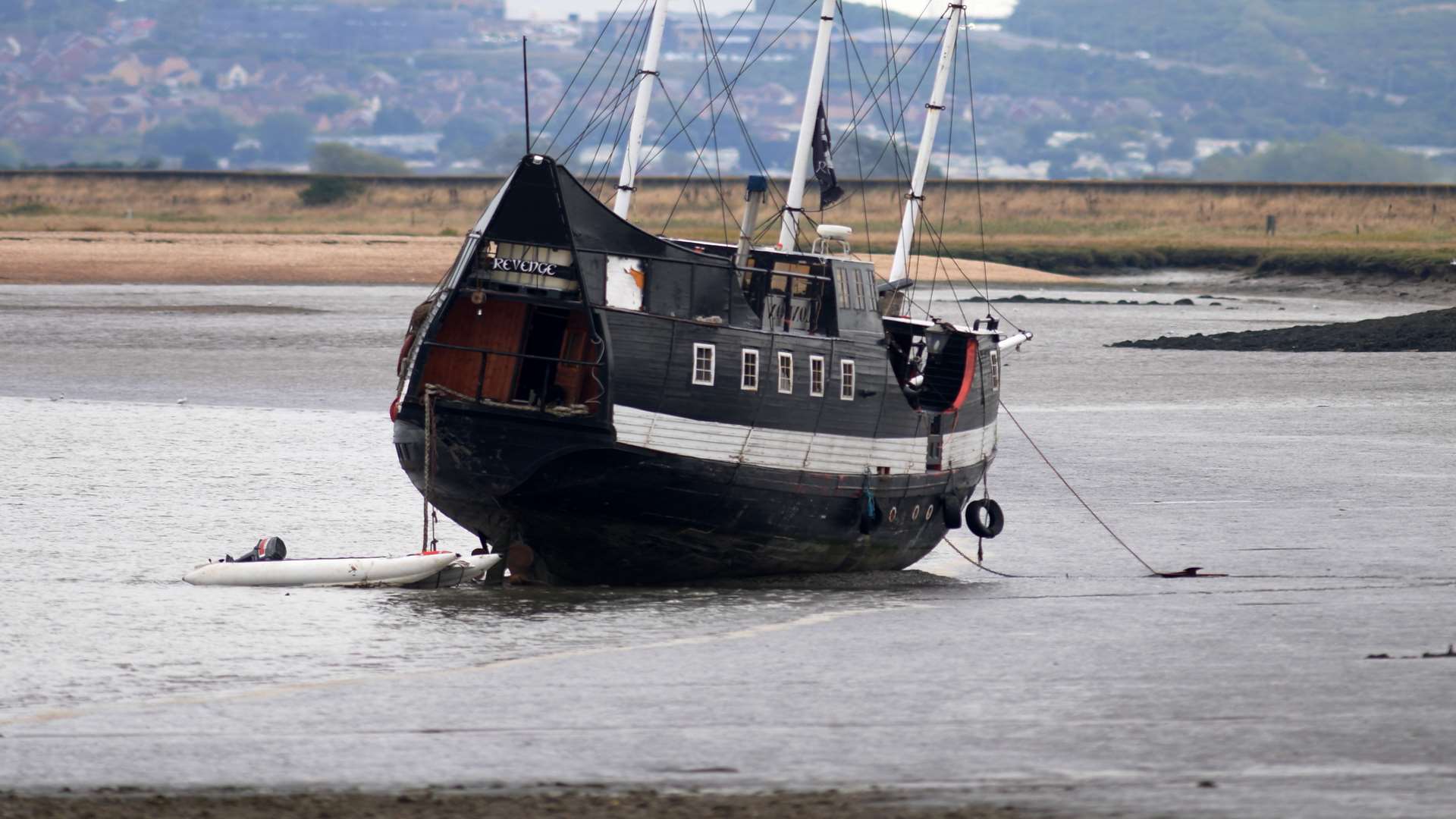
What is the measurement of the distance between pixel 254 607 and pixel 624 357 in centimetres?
508

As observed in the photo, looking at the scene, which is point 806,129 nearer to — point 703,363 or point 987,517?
point 987,517

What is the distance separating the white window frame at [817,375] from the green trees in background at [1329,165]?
14961 cm

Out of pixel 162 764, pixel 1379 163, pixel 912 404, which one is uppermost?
pixel 1379 163

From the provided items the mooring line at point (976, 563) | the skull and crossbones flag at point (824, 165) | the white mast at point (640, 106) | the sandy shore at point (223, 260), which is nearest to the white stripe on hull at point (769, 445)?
the mooring line at point (976, 563)

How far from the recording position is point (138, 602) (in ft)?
74.6

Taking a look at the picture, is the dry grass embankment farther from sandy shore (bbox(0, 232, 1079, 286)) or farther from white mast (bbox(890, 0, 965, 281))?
white mast (bbox(890, 0, 965, 281))

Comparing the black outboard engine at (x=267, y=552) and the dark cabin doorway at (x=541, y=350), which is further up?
the dark cabin doorway at (x=541, y=350)

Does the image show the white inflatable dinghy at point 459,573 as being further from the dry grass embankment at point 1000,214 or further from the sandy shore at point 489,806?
the dry grass embankment at point 1000,214

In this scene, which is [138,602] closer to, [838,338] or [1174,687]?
[838,338]

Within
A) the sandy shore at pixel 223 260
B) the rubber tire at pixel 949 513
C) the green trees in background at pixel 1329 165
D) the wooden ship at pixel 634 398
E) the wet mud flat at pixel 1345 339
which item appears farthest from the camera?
the green trees in background at pixel 1329 165

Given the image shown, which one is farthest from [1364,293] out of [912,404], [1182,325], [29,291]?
[912,404]

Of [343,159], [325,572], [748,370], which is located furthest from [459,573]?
[343,159]

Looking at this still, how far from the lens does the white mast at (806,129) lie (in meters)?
30.1

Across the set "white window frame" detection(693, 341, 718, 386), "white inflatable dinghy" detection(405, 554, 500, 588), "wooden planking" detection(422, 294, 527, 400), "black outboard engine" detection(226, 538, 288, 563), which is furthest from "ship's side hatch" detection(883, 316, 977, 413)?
"black outboard engine" detection(226, 538, 288, 563)
